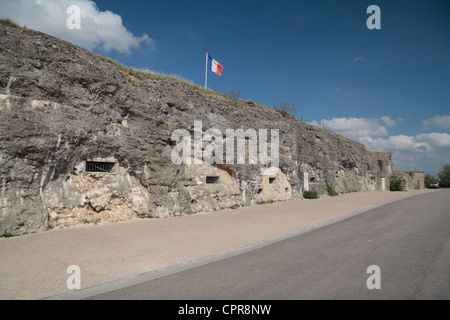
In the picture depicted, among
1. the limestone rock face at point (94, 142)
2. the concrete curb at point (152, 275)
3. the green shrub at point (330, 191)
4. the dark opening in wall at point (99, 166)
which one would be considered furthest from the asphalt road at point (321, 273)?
the green shrub at point (330, 191)

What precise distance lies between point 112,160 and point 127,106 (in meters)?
2.36

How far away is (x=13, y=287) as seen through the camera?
15.3ft

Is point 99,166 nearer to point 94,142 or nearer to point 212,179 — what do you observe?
point 94,142

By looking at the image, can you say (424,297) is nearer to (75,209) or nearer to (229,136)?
(75,209)

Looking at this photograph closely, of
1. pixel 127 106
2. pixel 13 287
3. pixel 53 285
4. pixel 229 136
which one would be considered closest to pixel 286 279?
pixel 53 285

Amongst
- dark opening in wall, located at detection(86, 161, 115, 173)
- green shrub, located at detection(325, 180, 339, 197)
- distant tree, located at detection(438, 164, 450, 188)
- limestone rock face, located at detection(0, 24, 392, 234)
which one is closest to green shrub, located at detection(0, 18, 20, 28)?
limestone rock face, located at detection(0, 24, 392, 234)

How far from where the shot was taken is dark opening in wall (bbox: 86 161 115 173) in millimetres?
10805

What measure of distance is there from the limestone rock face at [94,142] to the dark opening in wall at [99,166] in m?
0.06

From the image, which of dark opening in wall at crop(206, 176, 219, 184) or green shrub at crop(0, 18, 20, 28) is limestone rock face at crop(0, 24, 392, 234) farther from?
green shrub at crop(0, 18, 20, 28)

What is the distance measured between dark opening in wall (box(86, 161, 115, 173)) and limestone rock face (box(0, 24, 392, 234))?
0.06 m

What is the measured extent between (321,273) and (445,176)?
2925 inches

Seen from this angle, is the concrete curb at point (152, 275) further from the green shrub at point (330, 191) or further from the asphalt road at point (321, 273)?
the green shrub at point (330, 191)

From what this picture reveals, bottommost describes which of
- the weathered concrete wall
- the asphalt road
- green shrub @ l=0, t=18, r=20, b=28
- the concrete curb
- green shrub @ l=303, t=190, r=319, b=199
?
the concrete curb
